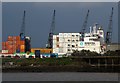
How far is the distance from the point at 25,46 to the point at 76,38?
12331 millimetres

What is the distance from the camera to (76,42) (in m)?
89.6

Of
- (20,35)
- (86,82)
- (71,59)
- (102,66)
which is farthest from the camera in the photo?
(20,35)

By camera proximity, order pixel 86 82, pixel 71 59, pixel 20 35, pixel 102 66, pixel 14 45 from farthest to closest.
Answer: pixel 20 35 < pixel 14 45 < pixel 71 59 < pixel 102 66 < pixel 86 82

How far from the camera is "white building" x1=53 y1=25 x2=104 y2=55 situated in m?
86.1

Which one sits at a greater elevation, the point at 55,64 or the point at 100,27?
the point at 100,27

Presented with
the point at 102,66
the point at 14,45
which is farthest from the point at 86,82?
the point at 14,45

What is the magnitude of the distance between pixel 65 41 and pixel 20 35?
1217cm

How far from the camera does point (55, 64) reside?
63781 mm

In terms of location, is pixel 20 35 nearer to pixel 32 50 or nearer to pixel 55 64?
pixel 32 50

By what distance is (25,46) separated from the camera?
93.0m

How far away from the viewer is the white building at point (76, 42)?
86.1 meters

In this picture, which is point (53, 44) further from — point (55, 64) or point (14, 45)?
point (55, 64)

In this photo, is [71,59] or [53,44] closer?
[71,59]

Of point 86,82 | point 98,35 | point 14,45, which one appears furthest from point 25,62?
point 86,82
